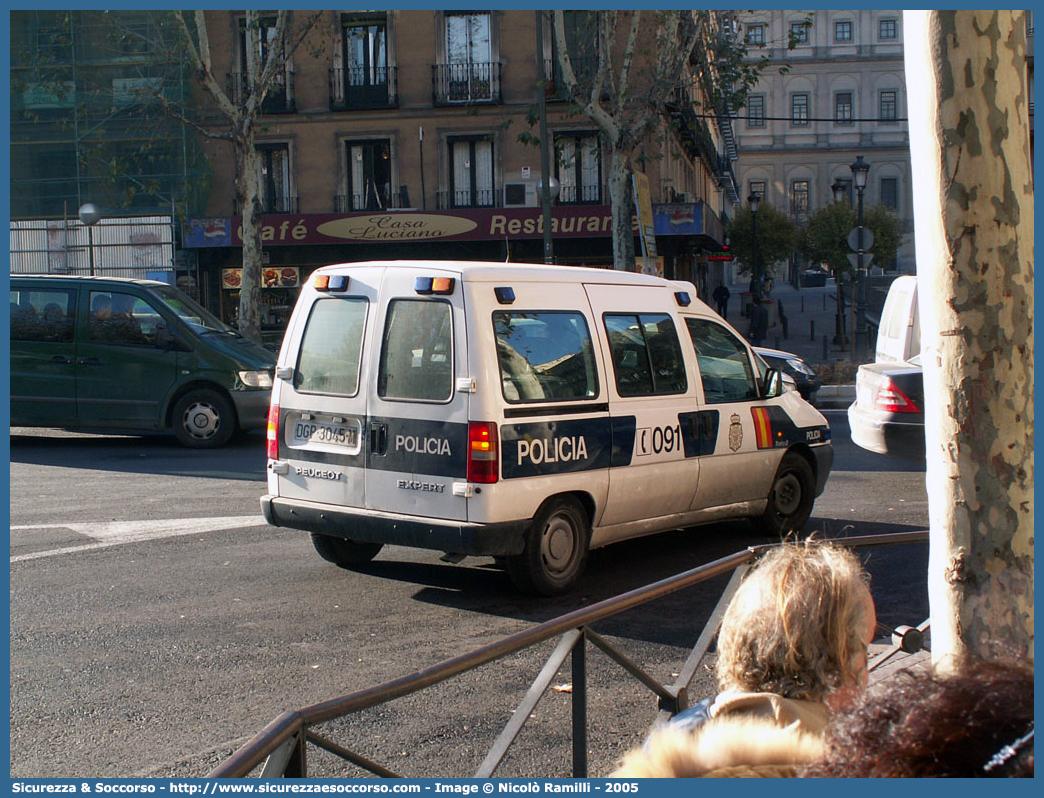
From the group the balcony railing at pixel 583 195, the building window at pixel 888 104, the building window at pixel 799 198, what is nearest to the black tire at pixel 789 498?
the balcony railing at pixel 583 195

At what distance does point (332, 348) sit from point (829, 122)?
6860cm

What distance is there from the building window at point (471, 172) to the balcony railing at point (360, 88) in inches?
97.2

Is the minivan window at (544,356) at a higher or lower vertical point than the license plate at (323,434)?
higher

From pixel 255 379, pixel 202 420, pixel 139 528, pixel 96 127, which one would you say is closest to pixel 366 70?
pixel 96 127

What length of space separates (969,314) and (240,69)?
3284 centimetres

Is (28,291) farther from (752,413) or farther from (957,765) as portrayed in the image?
(957,765)

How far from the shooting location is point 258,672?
206 inches

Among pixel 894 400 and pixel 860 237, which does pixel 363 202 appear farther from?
pixel 894 400

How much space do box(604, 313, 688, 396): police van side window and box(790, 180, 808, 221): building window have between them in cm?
7275

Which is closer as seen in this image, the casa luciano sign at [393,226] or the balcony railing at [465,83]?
the casa luciano sign at [393,226]

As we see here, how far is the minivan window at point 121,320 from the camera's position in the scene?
13.3m

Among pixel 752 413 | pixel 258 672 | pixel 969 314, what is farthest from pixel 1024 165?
pixel 752 413

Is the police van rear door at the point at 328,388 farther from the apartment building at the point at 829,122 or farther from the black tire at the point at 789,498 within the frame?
the apartment building at the point at 829,122

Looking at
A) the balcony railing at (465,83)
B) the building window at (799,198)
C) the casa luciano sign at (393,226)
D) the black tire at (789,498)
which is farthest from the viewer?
the building window at (799,198)
